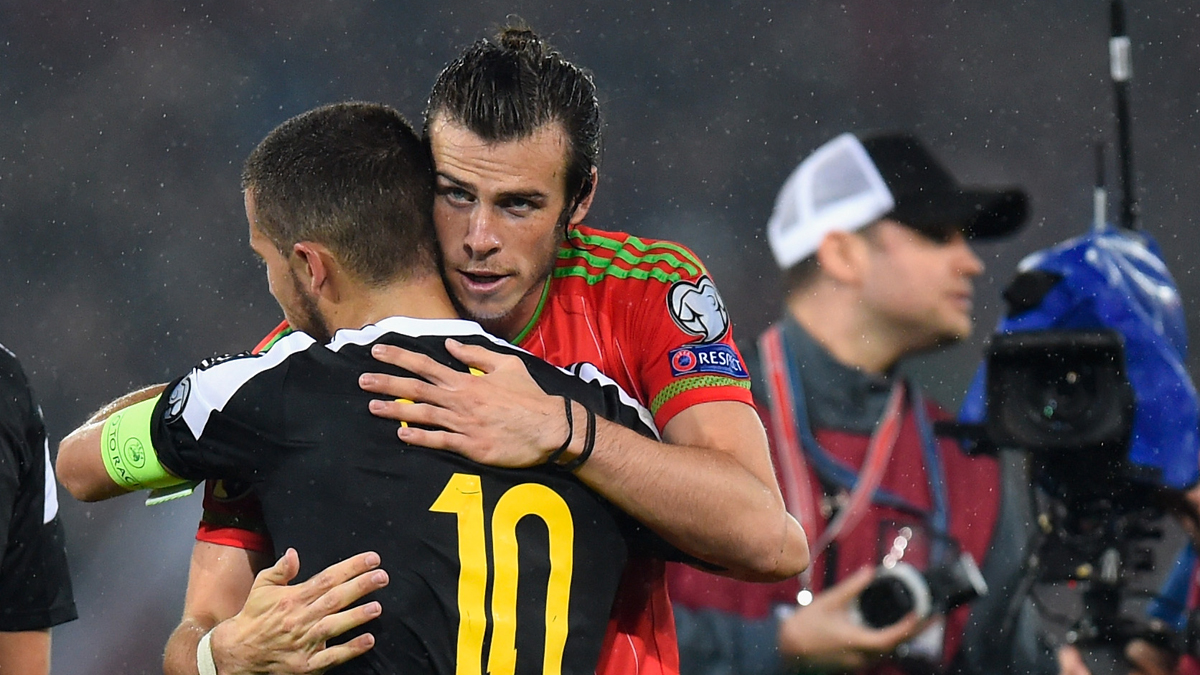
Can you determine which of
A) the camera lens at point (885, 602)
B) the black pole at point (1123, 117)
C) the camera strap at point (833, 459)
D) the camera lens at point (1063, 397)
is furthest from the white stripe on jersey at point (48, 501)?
the black pole at point (1123, 117)

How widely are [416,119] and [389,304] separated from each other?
537 centimetres

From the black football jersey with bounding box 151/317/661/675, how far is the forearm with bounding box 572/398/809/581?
74mm

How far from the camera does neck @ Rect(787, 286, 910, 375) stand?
5.83 metres

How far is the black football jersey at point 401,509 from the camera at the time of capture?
1843 mm

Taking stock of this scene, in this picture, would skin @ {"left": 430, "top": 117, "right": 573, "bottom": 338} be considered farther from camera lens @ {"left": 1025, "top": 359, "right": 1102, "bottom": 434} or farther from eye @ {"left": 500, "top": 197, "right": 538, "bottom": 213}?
camera lens @ {"left": 1025, "top": 359, "right": 1102, "bottom": 434}

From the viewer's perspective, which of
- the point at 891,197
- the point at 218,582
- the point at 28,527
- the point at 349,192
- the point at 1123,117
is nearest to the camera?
the point at 349,192

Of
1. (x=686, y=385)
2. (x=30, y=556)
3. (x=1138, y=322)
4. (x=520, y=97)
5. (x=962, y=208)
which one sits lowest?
(x=1138, y=322)

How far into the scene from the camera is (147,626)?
676 cm

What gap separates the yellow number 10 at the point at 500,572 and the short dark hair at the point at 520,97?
68 cm

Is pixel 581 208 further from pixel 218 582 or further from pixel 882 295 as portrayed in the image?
pixel 882 295

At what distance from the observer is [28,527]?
8.61 ft

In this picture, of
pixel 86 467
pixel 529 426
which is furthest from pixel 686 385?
pixel 86 467

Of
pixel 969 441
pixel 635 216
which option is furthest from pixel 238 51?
pixel 969 441

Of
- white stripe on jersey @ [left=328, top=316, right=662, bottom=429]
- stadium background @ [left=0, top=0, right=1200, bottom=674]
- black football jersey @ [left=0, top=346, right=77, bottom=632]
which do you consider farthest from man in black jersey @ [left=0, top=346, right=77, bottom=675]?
stadium background @ [left=0, top=0, right=1200, bottom=674]
